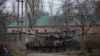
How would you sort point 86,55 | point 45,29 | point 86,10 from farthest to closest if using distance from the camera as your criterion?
point 45,29 → point 86,10 → point 86,55

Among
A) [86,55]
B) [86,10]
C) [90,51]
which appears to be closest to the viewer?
[86,55]

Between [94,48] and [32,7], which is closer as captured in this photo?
[94,48]

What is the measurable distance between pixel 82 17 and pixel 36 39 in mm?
19369

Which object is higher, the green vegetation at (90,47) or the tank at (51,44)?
the green vegetation at (90,47)

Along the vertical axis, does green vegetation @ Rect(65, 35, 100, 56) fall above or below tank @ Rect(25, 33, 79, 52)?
above

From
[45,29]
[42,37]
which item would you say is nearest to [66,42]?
[42,37]

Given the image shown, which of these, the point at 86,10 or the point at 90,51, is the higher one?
the point at 86,10

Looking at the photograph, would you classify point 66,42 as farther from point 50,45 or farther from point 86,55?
point 86,55

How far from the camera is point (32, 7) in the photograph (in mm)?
59562

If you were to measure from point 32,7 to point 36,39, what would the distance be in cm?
2439

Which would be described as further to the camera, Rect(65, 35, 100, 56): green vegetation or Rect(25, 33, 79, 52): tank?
Rect(25, 33, 79, 52): tank

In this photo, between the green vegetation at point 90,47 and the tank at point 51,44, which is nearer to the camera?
the green vegetation at point 90,47

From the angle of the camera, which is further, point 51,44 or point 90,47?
point 51,44

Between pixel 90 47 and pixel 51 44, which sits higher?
pixel 90 47
